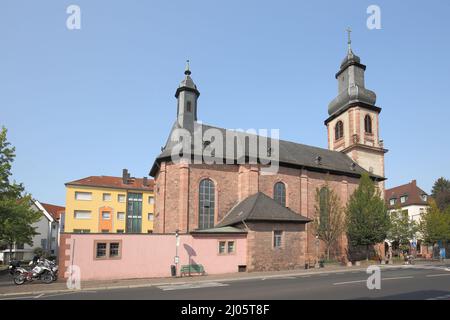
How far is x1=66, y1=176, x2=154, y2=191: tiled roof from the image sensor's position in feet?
158

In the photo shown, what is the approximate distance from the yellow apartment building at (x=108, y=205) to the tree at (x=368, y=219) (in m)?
31.0

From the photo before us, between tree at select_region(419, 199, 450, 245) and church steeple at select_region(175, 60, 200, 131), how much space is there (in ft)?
107

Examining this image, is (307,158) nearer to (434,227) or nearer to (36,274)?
(434,227)

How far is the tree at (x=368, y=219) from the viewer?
101ft

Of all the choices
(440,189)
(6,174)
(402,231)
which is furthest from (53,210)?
(440,189)

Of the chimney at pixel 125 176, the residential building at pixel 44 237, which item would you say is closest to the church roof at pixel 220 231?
the chimney at pixel 125 176

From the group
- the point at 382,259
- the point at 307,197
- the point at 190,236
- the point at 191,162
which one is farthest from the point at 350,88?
the point at 190,236

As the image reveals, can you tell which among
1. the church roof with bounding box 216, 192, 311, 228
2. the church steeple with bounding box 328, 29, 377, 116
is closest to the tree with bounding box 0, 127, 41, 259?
the church roof with bounding box 216, 192, 311, 228

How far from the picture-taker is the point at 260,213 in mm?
24672

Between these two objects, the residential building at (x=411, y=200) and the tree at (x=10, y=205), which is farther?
the residential building at (x=411, y=200)

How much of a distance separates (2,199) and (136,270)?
12.6m

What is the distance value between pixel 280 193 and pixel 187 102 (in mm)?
13031

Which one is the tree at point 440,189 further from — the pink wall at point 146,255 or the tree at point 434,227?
the pink wall at point 146,255
